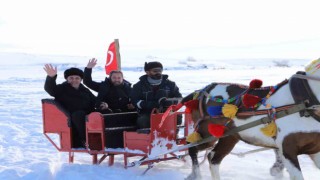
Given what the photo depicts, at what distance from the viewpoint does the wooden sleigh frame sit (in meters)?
5.56

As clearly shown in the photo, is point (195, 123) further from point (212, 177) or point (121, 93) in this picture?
point (121, 93)

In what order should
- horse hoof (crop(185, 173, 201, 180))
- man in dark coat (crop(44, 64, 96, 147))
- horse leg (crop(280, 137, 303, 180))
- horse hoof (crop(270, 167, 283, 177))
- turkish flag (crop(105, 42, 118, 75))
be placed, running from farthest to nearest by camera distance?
1. turkish flag (crop(105, 42, 118, 75))
2. man in dark coat (crop(44, 64, 96, 147))
3. horse hoof (crop(270, 167, 283, 177))
4. horse hoof (crop(185, 173, 201, 180))
5. horse leg (crop(280, 137, 303, 180))

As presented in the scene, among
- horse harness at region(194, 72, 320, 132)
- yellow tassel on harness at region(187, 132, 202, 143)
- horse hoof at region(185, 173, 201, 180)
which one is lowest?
horse hoof at region(185, 173, 201, 180)

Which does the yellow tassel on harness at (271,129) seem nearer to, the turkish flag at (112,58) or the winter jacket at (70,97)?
the winter jacket at (70,97)

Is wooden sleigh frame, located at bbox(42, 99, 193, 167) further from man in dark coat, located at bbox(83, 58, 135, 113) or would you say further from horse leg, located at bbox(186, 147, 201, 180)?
man in dark coat, located at bbox(83, 58, 135, 113)

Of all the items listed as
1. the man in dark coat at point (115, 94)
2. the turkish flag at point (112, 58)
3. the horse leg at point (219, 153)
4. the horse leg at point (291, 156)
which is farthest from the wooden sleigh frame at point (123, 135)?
the turkish flag at point (112, 58)

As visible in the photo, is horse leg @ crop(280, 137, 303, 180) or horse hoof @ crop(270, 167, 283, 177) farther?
horse hoof @ crop(270, 167, 283, 177)

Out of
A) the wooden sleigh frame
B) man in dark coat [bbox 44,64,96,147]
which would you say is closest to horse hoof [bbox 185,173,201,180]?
the wooden sleigh frame

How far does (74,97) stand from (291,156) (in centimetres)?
360

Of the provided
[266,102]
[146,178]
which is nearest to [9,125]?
[146,178]

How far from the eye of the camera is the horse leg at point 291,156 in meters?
4.05

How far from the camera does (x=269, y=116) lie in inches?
167

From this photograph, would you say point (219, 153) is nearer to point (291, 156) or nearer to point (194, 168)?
point (194, 168)

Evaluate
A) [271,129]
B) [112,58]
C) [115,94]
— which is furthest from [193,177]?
[112,58]
